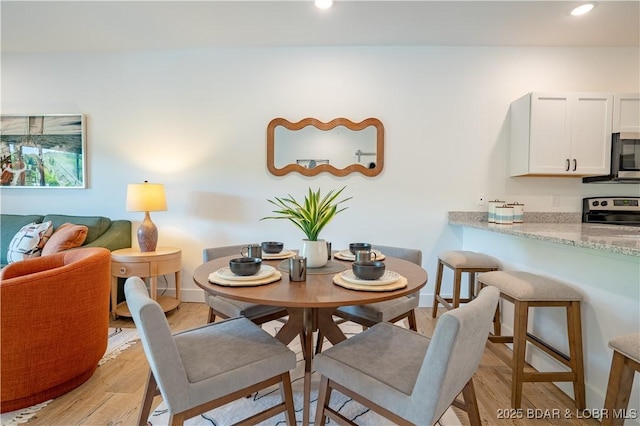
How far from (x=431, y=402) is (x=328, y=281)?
582 mm

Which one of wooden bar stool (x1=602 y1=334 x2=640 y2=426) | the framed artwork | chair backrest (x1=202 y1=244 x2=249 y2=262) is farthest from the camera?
the framed artwork

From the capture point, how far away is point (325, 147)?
310 centimetres

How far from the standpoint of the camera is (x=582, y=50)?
304cm

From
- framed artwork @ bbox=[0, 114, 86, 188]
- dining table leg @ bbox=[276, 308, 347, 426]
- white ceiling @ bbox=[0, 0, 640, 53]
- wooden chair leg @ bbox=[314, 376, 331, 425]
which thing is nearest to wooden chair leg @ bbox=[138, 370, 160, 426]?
dining table leg @ bbox=[276, 308, 347, 426]

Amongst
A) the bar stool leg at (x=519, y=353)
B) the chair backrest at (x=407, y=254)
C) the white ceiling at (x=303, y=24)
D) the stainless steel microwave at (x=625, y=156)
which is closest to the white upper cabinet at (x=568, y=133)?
the stainless steel microwave at (x=625, y=156)

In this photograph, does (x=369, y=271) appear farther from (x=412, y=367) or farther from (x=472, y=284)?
(x=472, y=284)

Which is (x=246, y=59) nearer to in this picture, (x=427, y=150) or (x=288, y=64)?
(x=288, y=64)

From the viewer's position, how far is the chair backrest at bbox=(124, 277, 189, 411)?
3.11ft

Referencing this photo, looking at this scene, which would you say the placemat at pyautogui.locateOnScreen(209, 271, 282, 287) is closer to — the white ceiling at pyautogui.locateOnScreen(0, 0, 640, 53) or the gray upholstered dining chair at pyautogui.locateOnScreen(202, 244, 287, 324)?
the gray upholstered dining chair at pyautogui.locateOnScreen(202, 244, 287, 324)

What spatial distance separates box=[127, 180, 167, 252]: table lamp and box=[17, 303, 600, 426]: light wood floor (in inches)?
39.9

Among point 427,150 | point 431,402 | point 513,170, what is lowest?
point 431,402

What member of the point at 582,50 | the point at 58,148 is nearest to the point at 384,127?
the point at 582,50

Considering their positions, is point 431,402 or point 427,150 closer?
point 431,402

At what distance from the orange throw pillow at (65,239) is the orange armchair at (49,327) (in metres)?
0.89
